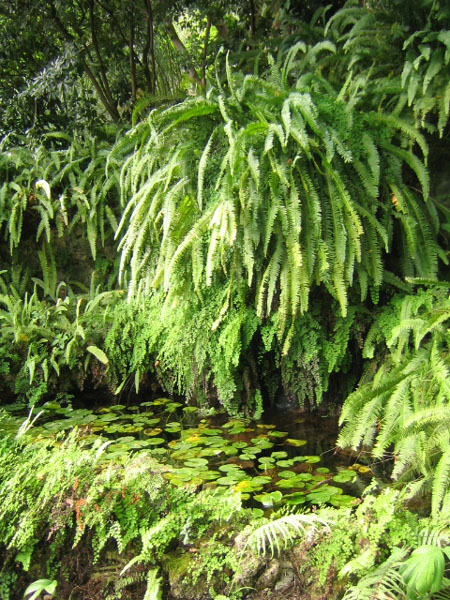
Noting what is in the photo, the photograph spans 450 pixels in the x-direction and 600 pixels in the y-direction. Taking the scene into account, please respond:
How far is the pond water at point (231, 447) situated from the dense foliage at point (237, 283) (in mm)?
123

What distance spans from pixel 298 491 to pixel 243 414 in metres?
0.96

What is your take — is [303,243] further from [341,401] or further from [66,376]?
[66,376]

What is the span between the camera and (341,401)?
3154mm

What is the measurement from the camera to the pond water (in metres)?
2.31

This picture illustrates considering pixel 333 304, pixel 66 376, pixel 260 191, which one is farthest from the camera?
pixel 66 376

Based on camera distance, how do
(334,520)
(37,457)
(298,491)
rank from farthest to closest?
1. (298,491)
2. (37,457)
3. (334,520)

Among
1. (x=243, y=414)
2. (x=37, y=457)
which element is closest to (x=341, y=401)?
(x=243, y=414)

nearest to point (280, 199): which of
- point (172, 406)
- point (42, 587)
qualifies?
point (172, 406)

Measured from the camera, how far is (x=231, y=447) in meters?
2.79

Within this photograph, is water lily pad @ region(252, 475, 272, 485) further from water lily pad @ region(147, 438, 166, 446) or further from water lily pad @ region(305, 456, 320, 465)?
water lily pad @ region(147, 438, 166, 446)

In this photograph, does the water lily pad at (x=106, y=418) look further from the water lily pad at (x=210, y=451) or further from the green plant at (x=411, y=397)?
the green plant at (x=411, y=397)

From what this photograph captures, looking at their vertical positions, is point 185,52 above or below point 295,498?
above

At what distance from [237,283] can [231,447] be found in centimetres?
89

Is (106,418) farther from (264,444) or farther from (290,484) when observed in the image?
(290,484)
